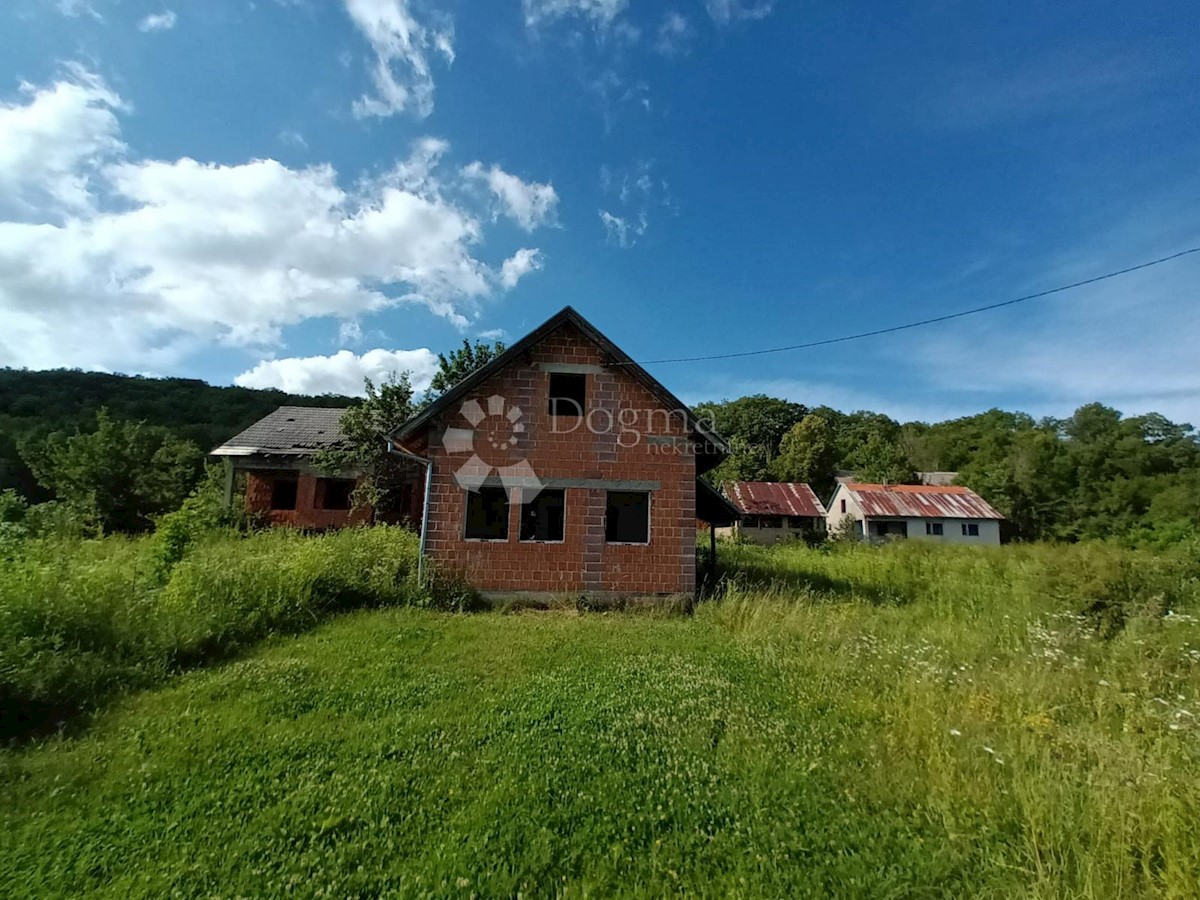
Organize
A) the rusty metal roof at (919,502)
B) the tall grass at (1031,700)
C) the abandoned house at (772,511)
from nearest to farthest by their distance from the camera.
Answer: the tall grass at (1031,700) < the abandoned house at (772,511) < the rusty metal roof at (919,502)

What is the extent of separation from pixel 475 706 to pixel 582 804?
2.19m

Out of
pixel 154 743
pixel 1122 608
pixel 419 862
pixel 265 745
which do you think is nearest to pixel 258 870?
pixel 419 862

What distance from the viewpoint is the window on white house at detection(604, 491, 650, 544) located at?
1191cm

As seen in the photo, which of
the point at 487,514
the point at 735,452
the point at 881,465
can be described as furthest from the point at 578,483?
the point at 881,465

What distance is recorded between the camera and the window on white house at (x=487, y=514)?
11.7 meters

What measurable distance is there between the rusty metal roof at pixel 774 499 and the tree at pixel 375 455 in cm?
2432

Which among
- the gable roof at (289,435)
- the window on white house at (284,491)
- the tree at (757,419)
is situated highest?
the tree at (757,419)

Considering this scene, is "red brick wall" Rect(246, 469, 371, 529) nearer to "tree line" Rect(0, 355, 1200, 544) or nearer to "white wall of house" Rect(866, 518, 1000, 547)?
"tree line" Rect(0, 355, 1200, 544)

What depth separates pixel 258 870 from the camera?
314cm

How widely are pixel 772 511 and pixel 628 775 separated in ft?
112

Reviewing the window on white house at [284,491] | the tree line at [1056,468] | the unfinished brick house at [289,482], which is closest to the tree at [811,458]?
the tree line at [1056,468]

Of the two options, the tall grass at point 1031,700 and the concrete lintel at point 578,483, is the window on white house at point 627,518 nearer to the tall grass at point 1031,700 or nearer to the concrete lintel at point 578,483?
the concrete lintel at point 578,483

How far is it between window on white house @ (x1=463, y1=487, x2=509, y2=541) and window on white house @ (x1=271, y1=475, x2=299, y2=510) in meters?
12.2

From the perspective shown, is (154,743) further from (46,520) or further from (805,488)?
(805,488)
